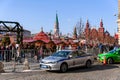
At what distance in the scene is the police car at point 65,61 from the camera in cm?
1975

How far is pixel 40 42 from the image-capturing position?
37.8 m

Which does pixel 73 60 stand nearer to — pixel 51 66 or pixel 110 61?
pixel 51 66

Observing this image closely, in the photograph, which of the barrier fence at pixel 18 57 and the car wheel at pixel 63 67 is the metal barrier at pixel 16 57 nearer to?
the barrier fence at pixel 18 57

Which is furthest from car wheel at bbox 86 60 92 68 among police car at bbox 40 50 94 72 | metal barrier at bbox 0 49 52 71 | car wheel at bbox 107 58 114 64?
car wheel at bbox 107 58 114 64

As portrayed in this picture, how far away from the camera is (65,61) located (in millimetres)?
20375

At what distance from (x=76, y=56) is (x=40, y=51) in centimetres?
631

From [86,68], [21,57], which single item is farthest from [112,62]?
[21,57]

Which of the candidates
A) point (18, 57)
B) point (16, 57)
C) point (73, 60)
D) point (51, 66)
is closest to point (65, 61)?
point (73, 60)

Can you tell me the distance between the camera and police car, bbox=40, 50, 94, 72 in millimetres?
19750

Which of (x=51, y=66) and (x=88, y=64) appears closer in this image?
(x=51, y=66)

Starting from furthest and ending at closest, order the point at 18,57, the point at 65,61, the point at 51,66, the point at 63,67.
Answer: the point at 18,57 → the point at 65,61 → the point at 63,67 → the point at 51,66

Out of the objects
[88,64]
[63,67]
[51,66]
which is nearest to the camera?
[51,66]

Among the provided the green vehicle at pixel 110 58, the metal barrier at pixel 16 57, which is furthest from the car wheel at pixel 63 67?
the green vehicle at pixel 110 58

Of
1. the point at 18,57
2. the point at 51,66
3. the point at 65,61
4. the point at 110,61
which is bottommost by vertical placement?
the point at 51,66
